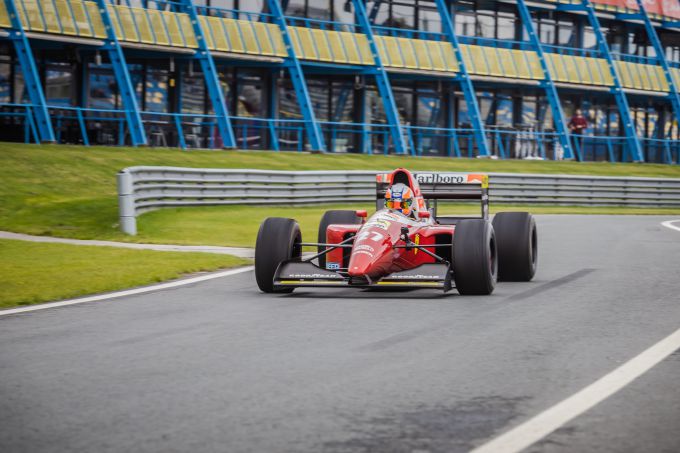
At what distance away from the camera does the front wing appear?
11461 millimetres

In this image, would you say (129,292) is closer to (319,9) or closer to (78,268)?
(78,268)

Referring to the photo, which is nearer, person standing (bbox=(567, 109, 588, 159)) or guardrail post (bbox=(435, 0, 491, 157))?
guardrail post (bbox=(435, 0, 491, 157))

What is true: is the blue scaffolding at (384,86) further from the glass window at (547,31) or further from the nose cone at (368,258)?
the nose cone at (368,258)

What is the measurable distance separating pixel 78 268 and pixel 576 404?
29.9ft

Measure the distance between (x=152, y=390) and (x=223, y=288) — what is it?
602cm

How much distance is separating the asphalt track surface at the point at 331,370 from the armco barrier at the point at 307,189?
978cm

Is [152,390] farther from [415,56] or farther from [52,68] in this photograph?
[415,56]

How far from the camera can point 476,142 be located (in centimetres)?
4594

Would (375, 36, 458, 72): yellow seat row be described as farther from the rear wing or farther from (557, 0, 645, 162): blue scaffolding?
the rear wing

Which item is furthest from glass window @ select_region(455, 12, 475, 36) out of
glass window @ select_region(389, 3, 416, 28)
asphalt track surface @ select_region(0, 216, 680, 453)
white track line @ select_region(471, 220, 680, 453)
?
white track line @ select_region(471, 220, 680, 453)

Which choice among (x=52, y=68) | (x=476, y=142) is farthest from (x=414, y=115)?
(x=52, y=68)

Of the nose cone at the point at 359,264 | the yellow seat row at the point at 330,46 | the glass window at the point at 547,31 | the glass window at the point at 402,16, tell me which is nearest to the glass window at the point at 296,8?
the yellow seat row at the point at 330,46

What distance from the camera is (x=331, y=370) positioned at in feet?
24.2

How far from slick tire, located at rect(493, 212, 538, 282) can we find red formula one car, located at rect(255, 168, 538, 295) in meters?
0.01
